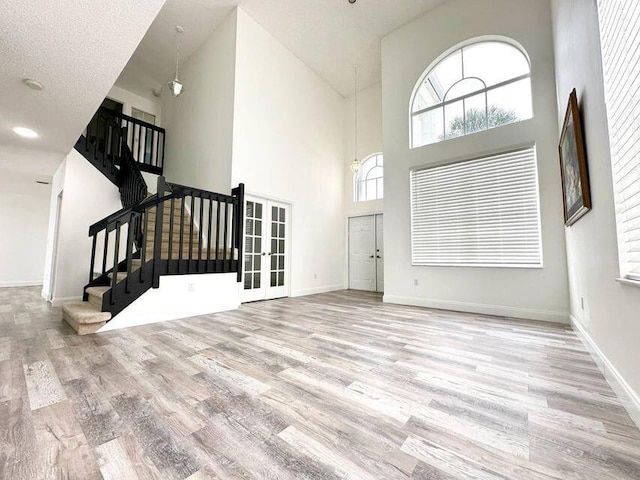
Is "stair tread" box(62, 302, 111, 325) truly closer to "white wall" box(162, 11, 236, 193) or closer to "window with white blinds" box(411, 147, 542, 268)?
"white wall" box(162, 11, 236, 193)

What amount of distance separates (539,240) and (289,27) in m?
5.81

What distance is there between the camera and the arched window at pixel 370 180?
6.88 m

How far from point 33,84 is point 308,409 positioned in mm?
3991

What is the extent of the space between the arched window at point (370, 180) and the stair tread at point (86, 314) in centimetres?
573

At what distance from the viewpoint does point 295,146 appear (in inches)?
234

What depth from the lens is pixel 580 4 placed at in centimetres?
214

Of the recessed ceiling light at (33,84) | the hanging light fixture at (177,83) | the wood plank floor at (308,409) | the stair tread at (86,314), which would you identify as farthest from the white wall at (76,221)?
the recessed ceiling light at (33,84)

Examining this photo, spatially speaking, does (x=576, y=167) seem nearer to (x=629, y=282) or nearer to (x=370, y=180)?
(x=629, y=282)

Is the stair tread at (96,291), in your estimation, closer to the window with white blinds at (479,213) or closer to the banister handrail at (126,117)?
the banister handrail at (126,117)

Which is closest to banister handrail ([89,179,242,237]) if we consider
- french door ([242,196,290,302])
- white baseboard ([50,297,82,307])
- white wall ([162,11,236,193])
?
white wall ([162,11,236,193])

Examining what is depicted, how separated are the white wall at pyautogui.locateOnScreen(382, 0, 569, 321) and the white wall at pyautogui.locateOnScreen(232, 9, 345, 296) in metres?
1.89

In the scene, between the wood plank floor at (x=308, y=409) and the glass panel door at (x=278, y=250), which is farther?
the glass panel door at (x=278, y=250)

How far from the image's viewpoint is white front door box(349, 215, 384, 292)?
6688 mm

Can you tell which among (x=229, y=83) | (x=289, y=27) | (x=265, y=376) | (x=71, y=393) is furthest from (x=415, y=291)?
(x=289, y=27)
